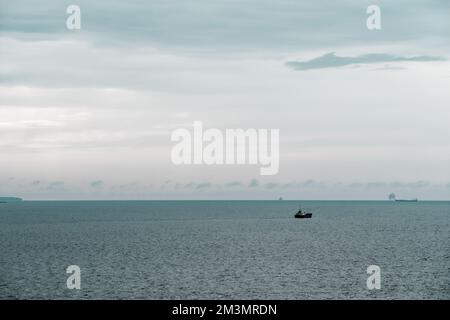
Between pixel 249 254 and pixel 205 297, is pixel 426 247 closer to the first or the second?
pixel 249 254

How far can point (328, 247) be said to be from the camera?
445 ft

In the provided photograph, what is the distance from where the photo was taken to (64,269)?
96750mm

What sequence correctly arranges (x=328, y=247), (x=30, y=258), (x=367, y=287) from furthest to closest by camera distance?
(x=328, y=247)
(x=30, y=258)
(x=367, y=287)

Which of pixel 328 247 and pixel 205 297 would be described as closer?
pixel 205 297
